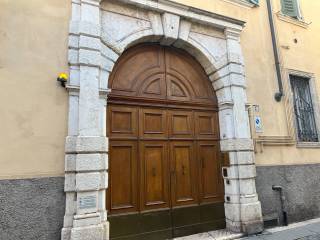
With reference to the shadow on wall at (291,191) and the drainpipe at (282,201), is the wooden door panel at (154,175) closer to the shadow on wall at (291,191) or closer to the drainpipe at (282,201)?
the shadow on wall at (291,191)

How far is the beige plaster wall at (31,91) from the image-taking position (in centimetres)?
330

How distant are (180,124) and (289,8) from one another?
15.2 ft

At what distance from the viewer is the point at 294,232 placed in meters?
4.81

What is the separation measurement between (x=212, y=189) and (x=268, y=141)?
1635 mm

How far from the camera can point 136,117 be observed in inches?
172

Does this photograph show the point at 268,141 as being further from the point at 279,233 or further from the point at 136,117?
the point at 136,117

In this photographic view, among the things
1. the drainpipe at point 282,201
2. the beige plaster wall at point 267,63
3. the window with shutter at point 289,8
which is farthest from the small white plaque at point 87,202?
the window with shutter at point 289,8

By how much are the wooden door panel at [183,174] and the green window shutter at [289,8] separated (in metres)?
4.58

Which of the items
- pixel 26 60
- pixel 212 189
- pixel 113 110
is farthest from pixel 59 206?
pixel 212 189

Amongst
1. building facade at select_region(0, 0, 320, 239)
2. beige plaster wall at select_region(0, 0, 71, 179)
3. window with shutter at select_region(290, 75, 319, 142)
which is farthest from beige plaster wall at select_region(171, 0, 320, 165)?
beige plaster wall at select_region(0, 0, 71, 179)

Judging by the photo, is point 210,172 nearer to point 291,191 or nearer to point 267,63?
point 291,191

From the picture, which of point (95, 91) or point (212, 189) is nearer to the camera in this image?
point (95, 91)

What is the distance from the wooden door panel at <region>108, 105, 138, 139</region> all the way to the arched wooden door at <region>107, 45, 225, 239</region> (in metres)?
0.02

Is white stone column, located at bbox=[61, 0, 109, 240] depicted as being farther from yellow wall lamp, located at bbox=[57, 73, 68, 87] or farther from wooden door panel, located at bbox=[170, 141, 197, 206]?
wooden door panel, located at bbox=[170, 141, 197, 206]
